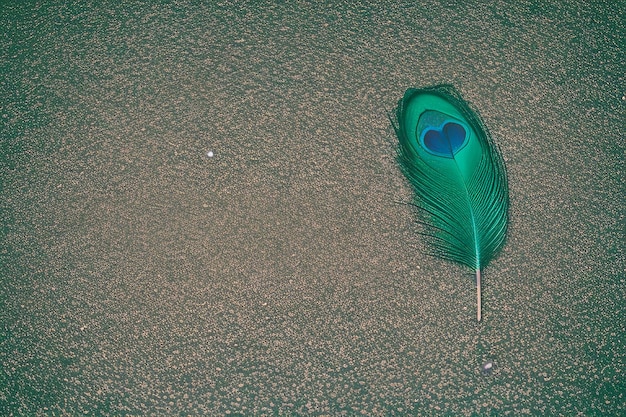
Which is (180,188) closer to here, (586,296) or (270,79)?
(270,79)

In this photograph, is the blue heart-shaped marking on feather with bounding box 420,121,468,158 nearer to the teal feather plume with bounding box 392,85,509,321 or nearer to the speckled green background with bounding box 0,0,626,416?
the teal feather plume with bounding box 392,85,509,321

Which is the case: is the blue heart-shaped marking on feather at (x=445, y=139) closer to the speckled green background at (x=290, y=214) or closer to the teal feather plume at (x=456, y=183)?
the teal feather plume at (x=456, y=183)

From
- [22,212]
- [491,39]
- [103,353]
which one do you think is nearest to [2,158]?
[22,212]

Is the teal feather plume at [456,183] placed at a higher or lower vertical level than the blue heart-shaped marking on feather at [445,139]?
lower

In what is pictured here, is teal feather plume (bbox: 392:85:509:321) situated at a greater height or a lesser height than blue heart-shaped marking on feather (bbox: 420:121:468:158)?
lesser

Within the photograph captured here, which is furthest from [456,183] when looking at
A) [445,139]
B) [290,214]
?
[290,214]

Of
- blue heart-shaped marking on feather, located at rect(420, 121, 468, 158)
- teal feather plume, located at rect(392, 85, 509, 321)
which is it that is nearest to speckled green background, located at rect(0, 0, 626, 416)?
teal feather plume, located at rect(392, 85, 509, 321)

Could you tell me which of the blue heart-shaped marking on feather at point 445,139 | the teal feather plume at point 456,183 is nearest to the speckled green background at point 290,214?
the teal feather plume at point 456,183
